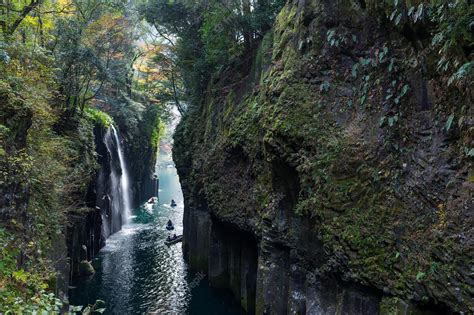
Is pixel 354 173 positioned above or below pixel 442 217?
above

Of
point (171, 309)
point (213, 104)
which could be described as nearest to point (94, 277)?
point (171, 309)

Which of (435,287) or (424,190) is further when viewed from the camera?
(424,190)

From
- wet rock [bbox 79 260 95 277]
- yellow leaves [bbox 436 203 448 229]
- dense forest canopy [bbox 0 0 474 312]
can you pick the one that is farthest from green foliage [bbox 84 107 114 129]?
yellow leaves [bbox 436 203 448 229]

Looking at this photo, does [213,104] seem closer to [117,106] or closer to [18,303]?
[117,106]

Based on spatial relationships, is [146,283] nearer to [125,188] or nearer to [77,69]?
[77,69]

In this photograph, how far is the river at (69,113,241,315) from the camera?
61.1 ft

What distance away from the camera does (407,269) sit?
27.5 ft

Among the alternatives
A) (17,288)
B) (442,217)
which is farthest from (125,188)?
(442,217)

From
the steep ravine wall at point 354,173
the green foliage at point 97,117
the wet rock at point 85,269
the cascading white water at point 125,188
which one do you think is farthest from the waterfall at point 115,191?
the steep ravine wall at point 354,173

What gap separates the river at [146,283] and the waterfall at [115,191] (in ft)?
6.04

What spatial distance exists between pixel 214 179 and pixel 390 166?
11.5 m

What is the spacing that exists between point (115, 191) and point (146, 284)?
1637 centimetres

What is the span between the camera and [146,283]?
21719 millimetres

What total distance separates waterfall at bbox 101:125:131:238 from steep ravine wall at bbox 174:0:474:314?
61.1 feet
